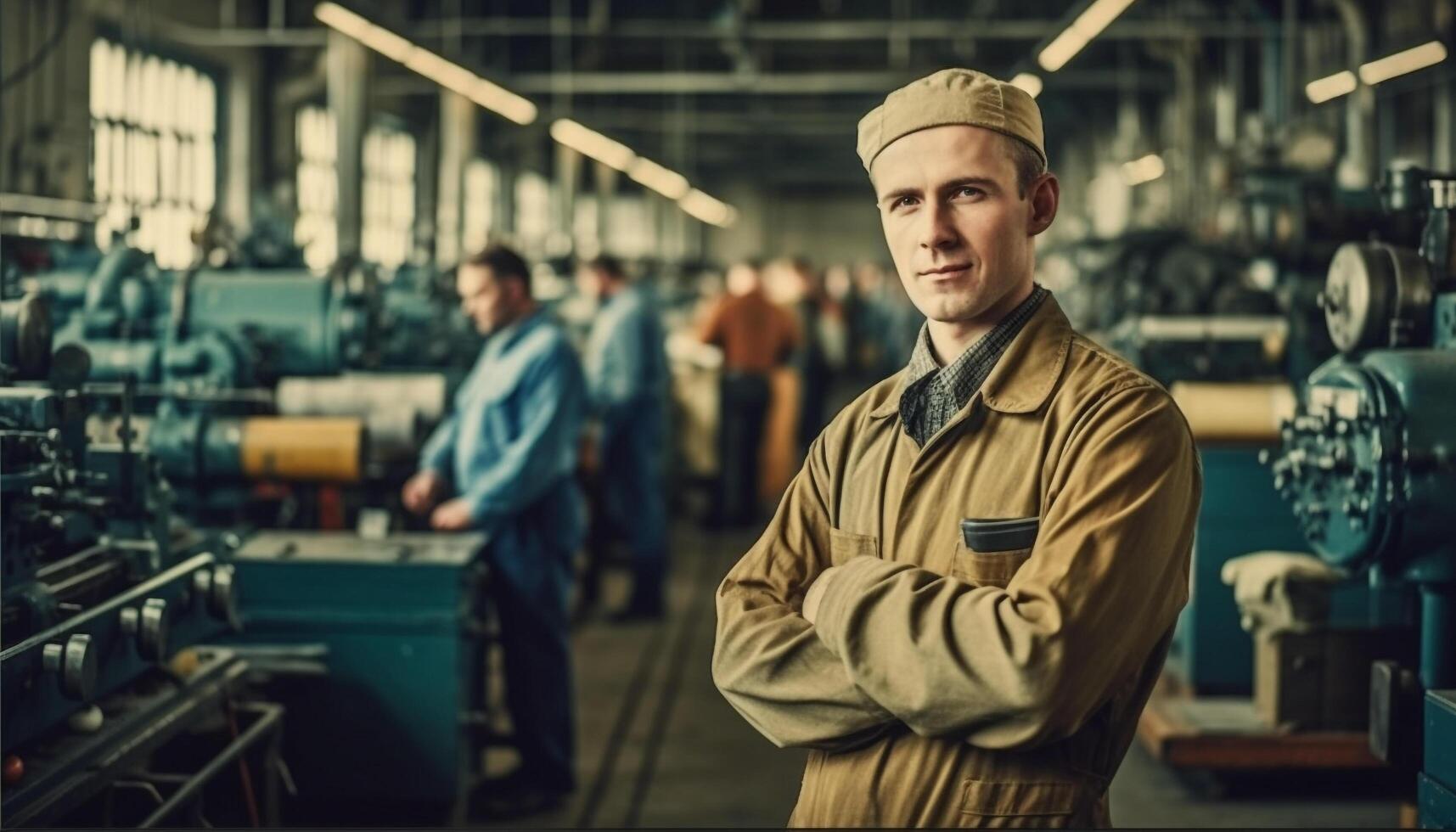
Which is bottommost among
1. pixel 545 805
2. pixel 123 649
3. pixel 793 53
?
pixel 545 805

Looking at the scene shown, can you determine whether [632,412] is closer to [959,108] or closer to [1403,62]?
[1403,62]

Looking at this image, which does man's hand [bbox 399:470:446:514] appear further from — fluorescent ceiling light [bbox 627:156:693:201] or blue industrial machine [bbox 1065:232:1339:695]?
fluorescent ceiling light [bbox 627:156:693:201]

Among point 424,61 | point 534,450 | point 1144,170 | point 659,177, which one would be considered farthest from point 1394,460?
point 659,177

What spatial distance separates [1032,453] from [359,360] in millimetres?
3170

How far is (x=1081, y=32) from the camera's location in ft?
18.3

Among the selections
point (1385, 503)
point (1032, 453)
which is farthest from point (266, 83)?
point (1032, 453)

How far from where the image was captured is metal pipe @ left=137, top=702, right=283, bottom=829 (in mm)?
2482

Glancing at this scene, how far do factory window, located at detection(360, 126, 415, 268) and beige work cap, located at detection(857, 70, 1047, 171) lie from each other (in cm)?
1087

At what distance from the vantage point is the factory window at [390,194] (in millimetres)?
12695

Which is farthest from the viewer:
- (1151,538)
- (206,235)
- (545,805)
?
(206,235)

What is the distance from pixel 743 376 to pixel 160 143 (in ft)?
11.8

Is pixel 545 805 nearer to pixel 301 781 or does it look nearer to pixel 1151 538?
pixel 301 781

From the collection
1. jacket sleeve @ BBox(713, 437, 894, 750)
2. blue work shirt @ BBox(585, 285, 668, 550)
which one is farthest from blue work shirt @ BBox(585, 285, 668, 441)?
jacket sleeve @ BBox(713, 437, 894, 750)

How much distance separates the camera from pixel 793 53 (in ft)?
52.8
